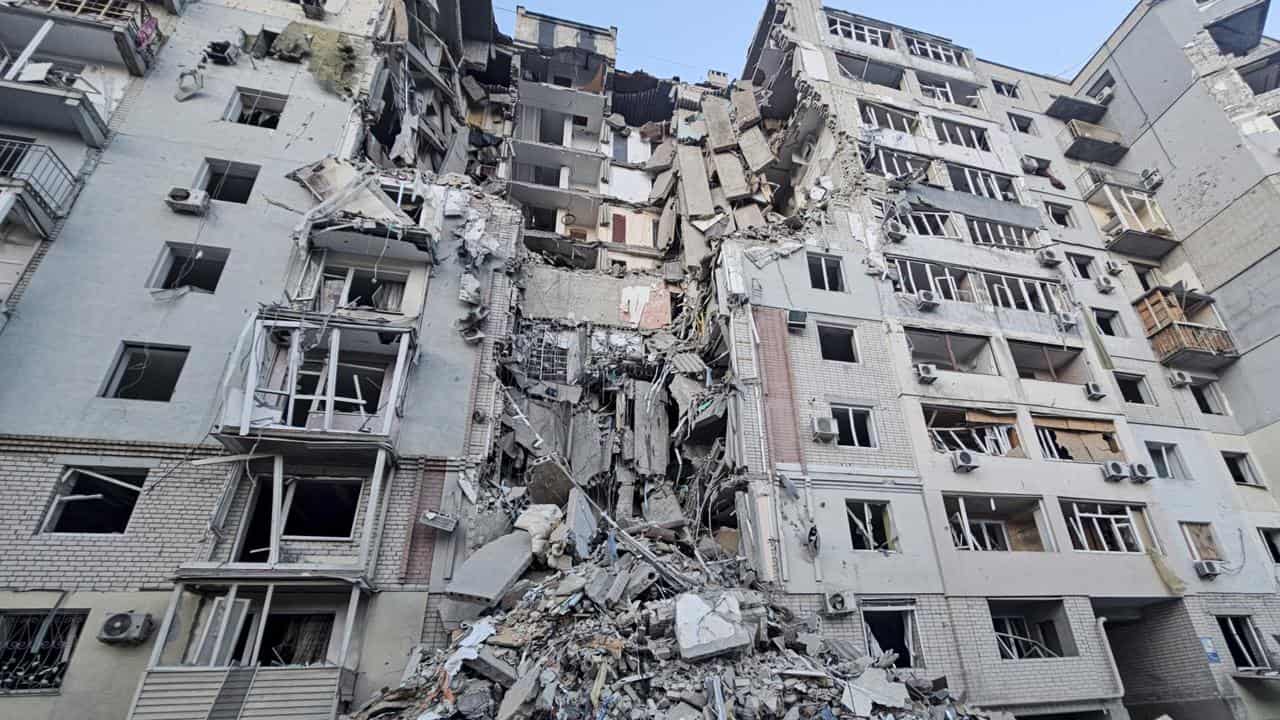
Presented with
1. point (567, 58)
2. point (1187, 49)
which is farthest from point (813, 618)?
point (1187, 49)

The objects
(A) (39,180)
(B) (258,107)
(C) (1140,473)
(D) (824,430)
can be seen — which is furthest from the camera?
(B) (258,107)

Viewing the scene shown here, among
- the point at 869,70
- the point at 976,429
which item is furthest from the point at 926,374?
the point at 869,70

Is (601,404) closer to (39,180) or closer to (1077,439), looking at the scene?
(1077,439)

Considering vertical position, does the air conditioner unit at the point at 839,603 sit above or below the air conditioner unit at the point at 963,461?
below

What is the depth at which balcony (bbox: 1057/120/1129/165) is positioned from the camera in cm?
2650

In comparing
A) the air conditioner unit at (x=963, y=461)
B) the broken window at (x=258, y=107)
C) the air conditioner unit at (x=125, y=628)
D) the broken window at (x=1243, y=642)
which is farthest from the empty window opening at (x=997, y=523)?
the broken window at (x=258, y=107)

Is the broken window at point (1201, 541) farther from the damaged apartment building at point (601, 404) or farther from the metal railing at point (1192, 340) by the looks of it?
the metal railing at point (1192, 340)

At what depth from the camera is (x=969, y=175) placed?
23438mm

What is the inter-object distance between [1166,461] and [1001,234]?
9413mm

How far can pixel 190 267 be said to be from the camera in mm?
14898

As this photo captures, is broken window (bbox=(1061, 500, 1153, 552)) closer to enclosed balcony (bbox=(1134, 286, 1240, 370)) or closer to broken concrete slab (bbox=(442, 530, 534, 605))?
enclosed balcony (bbox=(1134, 286, 1240, 370))

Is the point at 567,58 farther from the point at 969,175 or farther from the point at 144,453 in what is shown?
the point at 144,453

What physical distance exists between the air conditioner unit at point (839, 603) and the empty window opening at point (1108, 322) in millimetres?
16409

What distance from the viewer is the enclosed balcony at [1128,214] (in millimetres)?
23516
